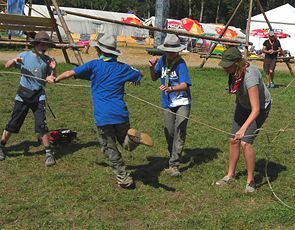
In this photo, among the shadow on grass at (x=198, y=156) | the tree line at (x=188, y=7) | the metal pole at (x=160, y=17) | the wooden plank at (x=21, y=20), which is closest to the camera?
the shadow on grass at (x=198, y=156)

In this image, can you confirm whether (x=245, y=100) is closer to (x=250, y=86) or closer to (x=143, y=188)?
(x=250, y=86)

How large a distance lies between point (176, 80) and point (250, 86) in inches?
41.8

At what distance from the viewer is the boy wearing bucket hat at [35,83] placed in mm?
5715

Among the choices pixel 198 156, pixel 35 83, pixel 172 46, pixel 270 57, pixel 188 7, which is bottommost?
pixel 198 156

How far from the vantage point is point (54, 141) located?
6672 mm

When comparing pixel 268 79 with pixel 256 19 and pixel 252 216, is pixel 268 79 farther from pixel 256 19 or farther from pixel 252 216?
pixel 256 19

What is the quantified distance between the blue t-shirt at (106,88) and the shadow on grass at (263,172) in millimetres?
1864

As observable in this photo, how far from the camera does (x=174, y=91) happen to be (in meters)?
5.30

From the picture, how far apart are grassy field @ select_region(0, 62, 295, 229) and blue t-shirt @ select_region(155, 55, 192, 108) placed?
939 millimetres

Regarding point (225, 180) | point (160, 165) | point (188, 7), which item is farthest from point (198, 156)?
point (188, 7)

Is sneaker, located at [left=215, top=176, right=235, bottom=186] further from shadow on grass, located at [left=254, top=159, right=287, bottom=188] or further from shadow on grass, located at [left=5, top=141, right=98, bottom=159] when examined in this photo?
shadow on grass, located at [left=5, top=141, right=98, bottom=159]

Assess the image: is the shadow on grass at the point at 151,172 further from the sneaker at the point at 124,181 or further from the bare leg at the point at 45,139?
the bare leg at the point at 45,139

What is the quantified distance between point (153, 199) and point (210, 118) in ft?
14.9

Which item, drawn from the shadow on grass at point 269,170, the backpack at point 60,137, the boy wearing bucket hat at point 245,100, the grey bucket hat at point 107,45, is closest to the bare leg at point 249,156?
the boy wearing bucket hat at point 245,100
